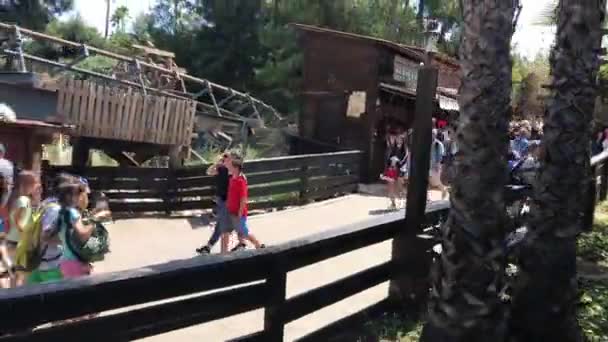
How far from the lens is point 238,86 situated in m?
36.6

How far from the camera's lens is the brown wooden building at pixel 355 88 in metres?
17.6

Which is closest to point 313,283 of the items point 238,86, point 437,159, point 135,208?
point 135,208

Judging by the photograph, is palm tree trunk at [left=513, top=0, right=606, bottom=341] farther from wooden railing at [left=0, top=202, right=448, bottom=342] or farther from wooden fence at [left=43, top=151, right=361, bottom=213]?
wooden fence at [left=43, top=151, right=361, bottom=213]

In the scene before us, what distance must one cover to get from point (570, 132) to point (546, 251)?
0.85m

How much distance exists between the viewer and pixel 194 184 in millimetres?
12195

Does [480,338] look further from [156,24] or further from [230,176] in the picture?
[156,24]

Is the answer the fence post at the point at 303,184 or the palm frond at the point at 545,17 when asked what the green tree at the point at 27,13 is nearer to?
the fence post at the point at 303,184

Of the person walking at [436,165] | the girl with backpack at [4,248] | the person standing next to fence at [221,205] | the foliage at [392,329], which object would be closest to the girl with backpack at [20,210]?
the girl with backpack at [4,248]

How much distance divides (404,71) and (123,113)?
30.9ft

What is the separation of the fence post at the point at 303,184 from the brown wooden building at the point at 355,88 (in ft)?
12.3

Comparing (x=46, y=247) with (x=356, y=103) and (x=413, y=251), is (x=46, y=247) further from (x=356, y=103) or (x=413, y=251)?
(x=356, y=103)

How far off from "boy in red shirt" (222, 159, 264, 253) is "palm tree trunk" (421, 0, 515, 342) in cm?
436

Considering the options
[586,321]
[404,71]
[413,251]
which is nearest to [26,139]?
[413,251]

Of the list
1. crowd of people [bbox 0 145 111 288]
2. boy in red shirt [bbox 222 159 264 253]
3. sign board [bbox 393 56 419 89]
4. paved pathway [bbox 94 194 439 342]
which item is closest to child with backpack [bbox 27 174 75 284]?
crowd of people [bbox 0 145 111 288]
